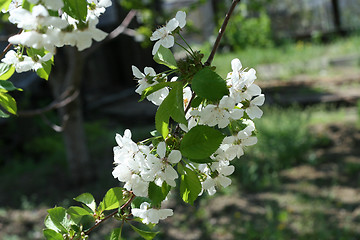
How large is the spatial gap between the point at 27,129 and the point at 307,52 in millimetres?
6295

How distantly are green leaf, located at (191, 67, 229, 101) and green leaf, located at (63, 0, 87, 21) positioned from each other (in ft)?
0.64

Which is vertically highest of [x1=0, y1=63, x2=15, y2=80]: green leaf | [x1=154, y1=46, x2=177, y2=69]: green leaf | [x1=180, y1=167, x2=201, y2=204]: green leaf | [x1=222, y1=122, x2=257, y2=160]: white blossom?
[x1=0, y1=63, x2=15, y2=80]: green leaf

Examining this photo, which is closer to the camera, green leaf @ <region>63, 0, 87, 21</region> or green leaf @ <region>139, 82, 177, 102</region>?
green leaf @ <region>63, 0, 87, 21</region>

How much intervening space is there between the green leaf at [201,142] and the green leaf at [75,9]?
0.24 metres

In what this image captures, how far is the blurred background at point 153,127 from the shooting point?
3023mm

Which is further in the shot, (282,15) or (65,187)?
(282,15)

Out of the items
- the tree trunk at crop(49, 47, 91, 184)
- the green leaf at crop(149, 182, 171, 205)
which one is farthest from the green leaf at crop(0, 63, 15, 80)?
the tree trunk at crop(49, 47, 91, 184)

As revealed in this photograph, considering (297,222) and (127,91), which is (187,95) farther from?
(127,91)

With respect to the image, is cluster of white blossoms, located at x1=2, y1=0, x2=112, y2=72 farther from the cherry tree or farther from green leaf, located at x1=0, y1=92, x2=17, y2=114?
green leaf, located at x1=0, y1=92, x2=17, y2=114

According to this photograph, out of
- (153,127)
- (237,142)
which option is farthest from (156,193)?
(153,127)

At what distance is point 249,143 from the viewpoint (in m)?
0.79

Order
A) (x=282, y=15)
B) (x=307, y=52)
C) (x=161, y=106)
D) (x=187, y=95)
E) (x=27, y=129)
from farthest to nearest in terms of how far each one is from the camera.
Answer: (x=282, y=15), (x=307, y=52), (x=27, y=129), (x=187, y=95), (x=161, y=106)

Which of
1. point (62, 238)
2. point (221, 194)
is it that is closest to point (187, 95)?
point (62, 238)

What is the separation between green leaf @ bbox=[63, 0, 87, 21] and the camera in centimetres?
60
